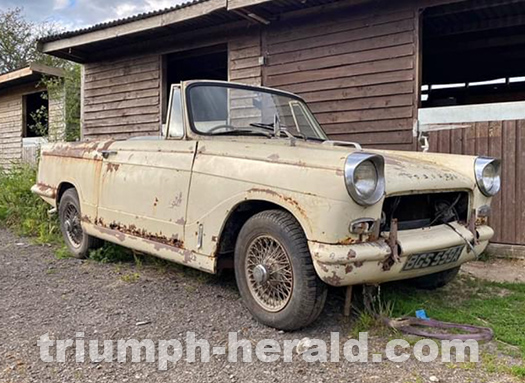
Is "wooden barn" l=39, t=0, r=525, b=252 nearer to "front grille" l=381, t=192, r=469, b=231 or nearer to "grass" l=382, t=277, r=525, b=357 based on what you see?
"grass" l=382, t=277, r=525, b=357

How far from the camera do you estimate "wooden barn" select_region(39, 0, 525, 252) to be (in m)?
5.24

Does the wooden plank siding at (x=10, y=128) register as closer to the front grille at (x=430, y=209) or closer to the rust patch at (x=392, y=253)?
the front grille at (x=430, y=209)

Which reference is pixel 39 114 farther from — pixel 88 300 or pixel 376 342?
pixel 376 342

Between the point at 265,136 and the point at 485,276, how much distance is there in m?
2.50

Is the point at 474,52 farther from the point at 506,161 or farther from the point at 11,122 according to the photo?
the point at 11,122

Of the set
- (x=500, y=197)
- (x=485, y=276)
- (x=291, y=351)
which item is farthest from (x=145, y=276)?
(x=500, y=197)

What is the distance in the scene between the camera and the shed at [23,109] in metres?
11.7

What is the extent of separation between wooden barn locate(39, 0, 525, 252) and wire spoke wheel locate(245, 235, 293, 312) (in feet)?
11.5

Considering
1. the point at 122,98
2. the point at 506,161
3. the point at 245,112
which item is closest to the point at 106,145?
the point at 245,112

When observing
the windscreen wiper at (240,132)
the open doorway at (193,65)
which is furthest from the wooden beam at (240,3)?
the windscreen wiper at (240,132)

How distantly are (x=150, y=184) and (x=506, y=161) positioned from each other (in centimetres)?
396

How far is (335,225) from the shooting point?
7.85ft

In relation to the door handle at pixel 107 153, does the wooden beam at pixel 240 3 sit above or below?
above

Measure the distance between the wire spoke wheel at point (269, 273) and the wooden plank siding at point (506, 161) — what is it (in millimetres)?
3507
